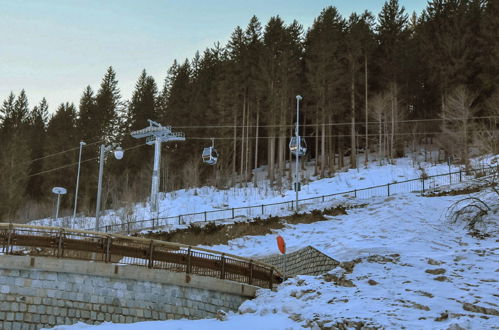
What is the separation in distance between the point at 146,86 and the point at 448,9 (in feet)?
149

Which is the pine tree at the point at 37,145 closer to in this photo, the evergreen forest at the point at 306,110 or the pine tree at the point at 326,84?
the evergreen forest at the point at 306,110

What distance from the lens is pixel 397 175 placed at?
129 feet

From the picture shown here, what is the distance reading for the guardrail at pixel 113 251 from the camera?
13.6 metres

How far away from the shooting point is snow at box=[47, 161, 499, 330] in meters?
11.6

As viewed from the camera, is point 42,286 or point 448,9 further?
point 448,9

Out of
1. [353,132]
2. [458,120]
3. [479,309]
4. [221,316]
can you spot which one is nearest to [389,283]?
[479,309]

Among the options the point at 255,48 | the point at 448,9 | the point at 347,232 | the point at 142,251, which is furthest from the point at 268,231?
the point at 448,9

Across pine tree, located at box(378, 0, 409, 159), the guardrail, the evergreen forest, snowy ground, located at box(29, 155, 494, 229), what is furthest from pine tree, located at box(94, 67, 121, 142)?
the guardrail

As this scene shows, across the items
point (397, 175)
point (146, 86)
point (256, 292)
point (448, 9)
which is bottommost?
point (256, 292)

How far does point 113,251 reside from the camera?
14336mm

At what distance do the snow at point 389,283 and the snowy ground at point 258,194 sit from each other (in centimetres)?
1242

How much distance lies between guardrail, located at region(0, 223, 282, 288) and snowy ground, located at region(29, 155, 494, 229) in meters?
18.7

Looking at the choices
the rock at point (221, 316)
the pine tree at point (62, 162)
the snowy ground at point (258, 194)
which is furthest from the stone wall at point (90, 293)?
the pine tree at point (62, 162)

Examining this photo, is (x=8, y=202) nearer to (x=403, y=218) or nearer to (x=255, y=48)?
(x=255, y=48)
